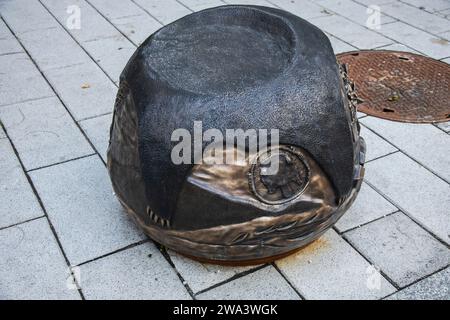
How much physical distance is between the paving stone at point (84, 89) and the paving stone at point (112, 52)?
88 millimetres

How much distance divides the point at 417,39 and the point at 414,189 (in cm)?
246

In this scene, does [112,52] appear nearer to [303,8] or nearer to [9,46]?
[9,46]

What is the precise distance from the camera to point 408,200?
3277mm

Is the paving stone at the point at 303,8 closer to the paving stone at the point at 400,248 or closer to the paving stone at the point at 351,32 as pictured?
the paving stone at the point at 351,32

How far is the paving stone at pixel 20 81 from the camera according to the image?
4297 mm

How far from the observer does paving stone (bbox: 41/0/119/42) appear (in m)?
5.30

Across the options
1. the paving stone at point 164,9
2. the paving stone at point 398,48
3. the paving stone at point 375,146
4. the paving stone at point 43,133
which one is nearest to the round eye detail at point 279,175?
the paving stone at point 375,146

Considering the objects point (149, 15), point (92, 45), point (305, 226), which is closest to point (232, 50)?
point (305, 226)

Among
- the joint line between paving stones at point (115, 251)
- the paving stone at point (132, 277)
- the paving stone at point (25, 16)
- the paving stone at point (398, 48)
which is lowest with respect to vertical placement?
the paving stone at point (25, 16)

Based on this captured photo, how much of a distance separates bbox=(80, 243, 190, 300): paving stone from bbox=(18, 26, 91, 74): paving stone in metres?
2.53

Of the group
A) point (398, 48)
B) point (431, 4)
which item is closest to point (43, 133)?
point (398, 48)
